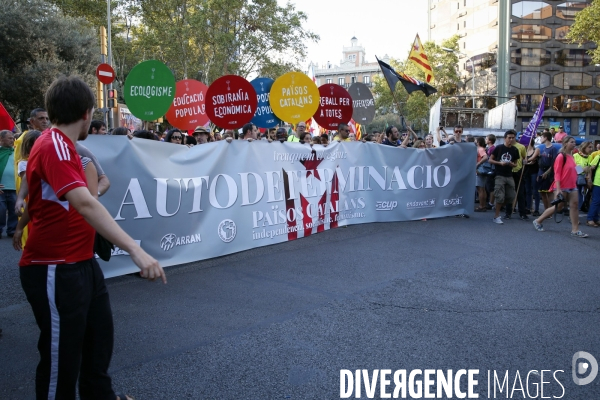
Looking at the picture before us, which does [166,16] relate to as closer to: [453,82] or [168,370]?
[168,370]

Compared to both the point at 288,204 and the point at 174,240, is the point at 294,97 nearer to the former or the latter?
the point at 288,204

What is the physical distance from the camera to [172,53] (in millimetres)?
31109

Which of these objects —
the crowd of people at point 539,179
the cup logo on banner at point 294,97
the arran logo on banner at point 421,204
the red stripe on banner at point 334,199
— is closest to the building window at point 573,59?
the crowd of people at point 539,179

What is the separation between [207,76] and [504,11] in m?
38.9

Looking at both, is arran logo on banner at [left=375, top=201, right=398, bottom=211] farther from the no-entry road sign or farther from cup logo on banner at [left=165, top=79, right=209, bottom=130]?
the no-entry road sign

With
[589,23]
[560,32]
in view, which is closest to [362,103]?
[589,23]

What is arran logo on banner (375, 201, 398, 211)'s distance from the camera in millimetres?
9867

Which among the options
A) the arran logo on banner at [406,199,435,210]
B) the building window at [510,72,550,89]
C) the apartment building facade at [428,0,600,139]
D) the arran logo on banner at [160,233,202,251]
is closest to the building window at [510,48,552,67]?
the apartment building facade at [428,0,600,139]

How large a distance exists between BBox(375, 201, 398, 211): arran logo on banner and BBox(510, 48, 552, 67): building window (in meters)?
52.5

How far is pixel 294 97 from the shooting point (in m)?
9.20

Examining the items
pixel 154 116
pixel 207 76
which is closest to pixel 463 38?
pixel 207 76

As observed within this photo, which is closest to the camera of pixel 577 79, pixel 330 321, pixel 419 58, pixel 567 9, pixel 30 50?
pixel 330 321

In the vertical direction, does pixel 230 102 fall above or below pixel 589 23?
below

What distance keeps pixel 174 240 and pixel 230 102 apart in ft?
8.22
